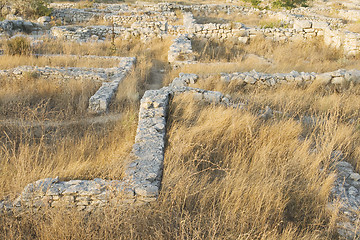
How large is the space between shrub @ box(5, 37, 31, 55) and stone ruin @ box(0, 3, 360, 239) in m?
2.45

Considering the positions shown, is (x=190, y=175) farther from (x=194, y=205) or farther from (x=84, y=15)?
(x=84, y=15)

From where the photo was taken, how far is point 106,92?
704 cm

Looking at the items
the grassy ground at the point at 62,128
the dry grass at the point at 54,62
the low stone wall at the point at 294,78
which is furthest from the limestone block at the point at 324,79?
the dry grass at the point at 54,62

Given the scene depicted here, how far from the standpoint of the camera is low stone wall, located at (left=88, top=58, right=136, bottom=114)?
6.52 m

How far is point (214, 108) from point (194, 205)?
8.87 feet

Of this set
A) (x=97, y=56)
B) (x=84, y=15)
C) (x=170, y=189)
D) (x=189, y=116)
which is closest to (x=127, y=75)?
(x=97, y=56)

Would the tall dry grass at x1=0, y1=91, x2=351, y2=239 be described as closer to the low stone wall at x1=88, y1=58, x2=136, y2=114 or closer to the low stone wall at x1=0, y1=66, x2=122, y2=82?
the low stone wall at x1=88, y1=58, x2=136, y2=114

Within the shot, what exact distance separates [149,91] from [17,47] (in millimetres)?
7473

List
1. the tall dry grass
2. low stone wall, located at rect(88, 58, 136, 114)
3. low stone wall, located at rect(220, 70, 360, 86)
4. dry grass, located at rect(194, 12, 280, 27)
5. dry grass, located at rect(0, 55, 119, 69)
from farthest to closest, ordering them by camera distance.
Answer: dry grass, located at rect(194, 12, 280, 27), dry grass, located at rect(0, 55, 119, 69), low stone wall, located at rect(220, 70, 360, 86), low stone wall, located at rect(88, 58, 136, 114), the tall dry grass

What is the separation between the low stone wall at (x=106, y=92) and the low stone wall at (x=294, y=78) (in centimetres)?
311

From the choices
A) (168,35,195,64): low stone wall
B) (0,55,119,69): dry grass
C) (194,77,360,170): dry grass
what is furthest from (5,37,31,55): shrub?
(194,77,360,170): dry grass

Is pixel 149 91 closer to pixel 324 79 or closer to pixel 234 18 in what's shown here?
pixel 324 79

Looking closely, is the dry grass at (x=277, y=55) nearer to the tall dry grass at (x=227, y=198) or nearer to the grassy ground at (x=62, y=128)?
the grassy ground at (x=62, y=128)

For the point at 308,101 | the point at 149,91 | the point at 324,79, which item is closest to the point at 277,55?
the point at 324,79
